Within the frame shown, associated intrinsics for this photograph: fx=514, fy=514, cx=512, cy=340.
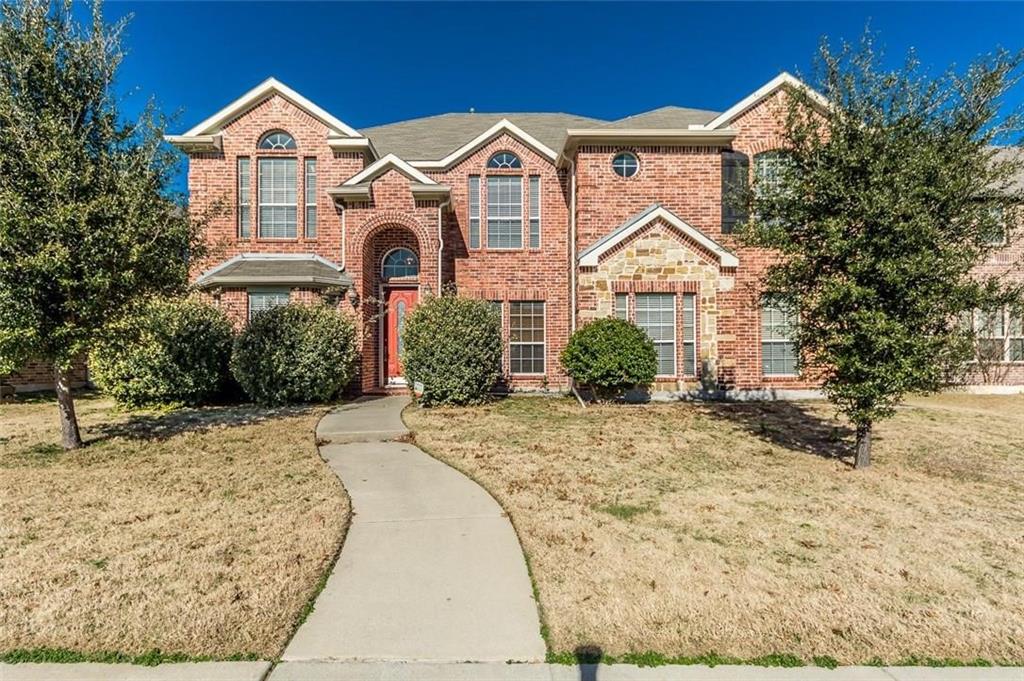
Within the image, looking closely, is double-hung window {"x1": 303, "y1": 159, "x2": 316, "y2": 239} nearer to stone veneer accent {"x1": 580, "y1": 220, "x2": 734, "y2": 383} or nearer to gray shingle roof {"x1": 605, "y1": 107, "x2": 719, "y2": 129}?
stone veneer accent {"x1": 580, "y1": 220, "x2": 734, "y2": 383}

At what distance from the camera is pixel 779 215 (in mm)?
6910

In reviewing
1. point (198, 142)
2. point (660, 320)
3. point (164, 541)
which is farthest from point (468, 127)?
point (164, 541)

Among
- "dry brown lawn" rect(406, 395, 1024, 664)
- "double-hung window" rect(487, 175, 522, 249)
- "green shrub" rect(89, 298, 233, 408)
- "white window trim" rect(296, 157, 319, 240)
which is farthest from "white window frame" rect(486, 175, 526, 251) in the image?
"green shrub" rect(89, 298, 233, 408)

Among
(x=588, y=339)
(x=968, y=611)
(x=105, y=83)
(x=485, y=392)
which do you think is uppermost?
(x=105, y=83)

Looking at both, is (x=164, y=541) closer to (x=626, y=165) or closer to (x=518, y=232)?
(x=518, y=232)

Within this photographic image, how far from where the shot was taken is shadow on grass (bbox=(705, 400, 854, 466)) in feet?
26.1

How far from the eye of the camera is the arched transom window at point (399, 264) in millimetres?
13906

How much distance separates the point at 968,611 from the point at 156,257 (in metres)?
9.44

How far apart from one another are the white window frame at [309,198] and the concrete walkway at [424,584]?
9.70m

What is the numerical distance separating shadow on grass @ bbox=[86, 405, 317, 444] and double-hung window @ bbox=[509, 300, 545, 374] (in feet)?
18.4

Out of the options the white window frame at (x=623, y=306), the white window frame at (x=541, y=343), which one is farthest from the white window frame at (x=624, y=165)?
the white window frame at (x=541, y=343)

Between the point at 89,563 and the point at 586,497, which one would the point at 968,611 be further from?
the point at 89,563

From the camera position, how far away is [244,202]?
14.0 meters

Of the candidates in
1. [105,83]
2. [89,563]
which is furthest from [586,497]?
[105,83]
